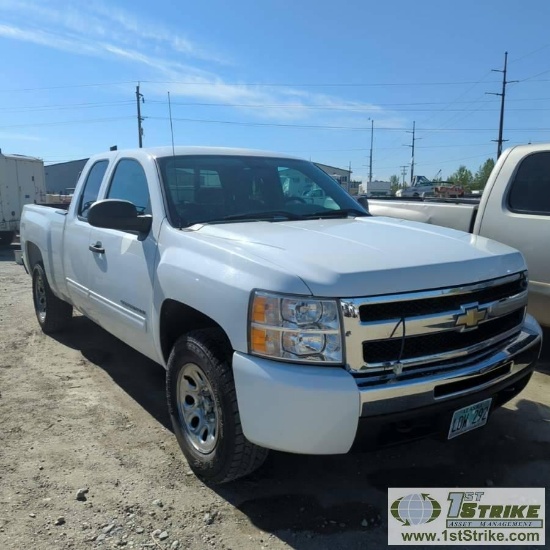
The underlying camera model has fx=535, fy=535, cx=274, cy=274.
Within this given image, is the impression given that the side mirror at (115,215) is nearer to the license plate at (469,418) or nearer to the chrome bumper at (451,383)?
the chrome bumper at (451,383)

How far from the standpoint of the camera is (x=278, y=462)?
10.9 ft

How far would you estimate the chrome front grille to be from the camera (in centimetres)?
240

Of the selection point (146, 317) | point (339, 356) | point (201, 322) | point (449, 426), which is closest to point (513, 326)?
point (449, 426)

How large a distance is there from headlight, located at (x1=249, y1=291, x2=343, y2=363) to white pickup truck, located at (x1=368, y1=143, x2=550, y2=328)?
3.01 m

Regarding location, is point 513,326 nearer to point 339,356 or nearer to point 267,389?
point 339,356

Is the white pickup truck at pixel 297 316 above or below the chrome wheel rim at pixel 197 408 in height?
above

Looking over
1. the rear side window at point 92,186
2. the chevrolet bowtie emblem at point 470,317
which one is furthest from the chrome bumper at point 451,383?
the rear side window at point 92,186

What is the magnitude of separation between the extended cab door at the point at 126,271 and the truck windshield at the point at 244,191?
0.82ft

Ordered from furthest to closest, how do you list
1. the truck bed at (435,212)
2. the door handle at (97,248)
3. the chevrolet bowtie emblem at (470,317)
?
the truck bed at (435,212) < the door handle at (97,248) < the chevrolet bowtie emblem at (470,317)

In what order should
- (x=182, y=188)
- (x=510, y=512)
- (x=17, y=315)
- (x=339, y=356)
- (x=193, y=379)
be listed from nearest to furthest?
(x=339, y=356)
(x=510, y=512)
(x=193, y=379)
(x=182, y=188)
(x=17, y=315)

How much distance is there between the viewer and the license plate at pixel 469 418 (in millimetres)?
2707

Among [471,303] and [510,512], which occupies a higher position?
[471,303]

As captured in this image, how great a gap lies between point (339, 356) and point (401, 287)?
1.40 ft

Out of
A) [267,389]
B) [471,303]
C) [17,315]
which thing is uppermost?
[471,303]
